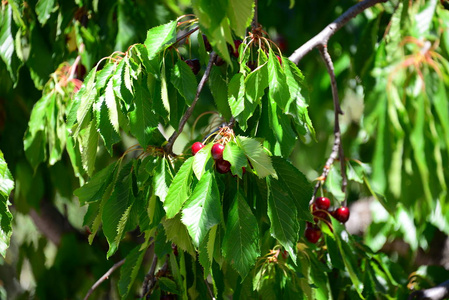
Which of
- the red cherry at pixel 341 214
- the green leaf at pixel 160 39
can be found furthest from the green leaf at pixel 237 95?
the red cherry at pixel 341 214

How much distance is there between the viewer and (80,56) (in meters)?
1.65

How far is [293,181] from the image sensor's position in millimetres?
960

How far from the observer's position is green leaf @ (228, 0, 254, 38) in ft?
2.27

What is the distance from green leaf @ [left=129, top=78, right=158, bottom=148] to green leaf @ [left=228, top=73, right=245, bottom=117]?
0.13 metres

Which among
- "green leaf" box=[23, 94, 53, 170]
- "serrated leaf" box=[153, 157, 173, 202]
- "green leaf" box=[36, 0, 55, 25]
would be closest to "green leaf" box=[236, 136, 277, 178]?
"serrated leaf" box=[153, 157, 173, 202]

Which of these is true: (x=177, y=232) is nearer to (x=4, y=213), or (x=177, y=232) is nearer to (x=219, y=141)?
(x=219, y=141)

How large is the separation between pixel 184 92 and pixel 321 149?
118 centimetres

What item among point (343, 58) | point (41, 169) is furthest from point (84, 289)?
point (343, 58)

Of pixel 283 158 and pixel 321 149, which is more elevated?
pixel 283 158

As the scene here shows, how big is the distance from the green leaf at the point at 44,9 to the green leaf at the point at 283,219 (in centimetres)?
91

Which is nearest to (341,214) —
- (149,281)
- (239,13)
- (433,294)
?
(433,294)

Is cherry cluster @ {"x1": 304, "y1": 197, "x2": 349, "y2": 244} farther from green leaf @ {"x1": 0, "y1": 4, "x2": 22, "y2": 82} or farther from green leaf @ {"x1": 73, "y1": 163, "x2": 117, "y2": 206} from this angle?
green leaf @ {"x1": 0, "y1": 4, "x2": 22, "y2": 82}

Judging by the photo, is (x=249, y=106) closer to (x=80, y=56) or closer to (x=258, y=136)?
(x=258, y=136)

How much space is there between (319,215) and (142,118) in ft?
1.99
